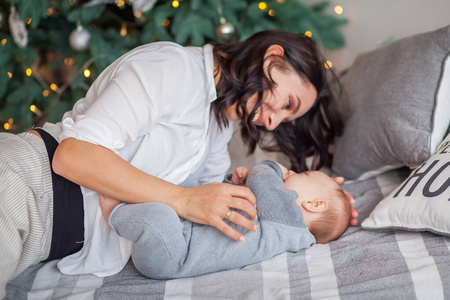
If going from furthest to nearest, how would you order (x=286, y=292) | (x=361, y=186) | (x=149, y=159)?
(x=361, y=186) → (x=149, y=159) → (x=286, y=292)

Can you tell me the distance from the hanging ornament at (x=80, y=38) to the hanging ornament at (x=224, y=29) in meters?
0.67

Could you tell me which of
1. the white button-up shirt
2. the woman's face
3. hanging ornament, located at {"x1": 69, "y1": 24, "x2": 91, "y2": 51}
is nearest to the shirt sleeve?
the white button-up shirt

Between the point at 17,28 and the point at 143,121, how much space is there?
1350 millimetres

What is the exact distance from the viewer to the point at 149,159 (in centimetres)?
Result: 128

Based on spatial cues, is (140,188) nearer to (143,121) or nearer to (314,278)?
(143,121)

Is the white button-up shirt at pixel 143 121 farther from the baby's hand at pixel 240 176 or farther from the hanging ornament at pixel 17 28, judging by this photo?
the hanging ornament at pixel 17 28

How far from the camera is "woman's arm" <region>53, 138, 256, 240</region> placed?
105 cm

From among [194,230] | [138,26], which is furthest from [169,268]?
[138,26]

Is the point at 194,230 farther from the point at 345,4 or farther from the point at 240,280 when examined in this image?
the point at 345,4

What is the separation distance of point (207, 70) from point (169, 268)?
60 centimetres

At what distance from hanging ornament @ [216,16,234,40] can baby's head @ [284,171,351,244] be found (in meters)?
1.05

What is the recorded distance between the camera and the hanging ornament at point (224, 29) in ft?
6.98

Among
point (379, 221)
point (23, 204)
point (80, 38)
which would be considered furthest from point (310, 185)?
point (80, 38)

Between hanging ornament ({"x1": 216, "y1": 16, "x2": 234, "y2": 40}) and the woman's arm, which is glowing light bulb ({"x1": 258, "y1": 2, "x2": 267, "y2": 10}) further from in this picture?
the woman's arm
